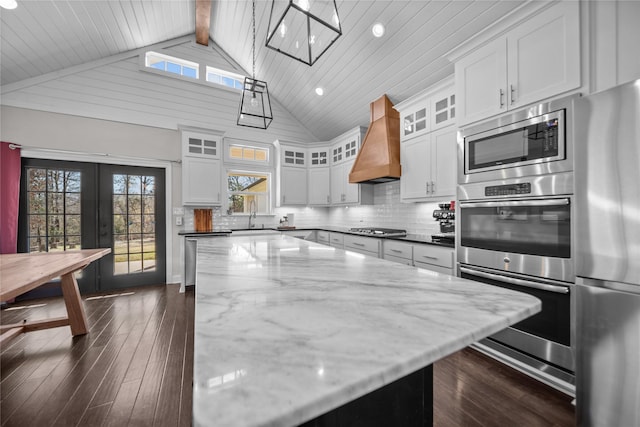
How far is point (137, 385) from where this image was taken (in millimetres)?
1880

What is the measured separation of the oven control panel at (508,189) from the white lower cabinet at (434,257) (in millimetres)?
666

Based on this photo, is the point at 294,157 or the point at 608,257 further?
the point at 294,157

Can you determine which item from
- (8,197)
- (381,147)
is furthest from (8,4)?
(381,147)

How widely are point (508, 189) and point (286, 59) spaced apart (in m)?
3.97

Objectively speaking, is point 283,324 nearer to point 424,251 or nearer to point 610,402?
point 610,402

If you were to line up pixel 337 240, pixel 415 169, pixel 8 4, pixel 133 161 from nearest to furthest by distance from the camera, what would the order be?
1. pixel 8 4
2. pixel 415 169
3. pixel 133 161
4. pixel 337 240

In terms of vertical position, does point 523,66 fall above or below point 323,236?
above

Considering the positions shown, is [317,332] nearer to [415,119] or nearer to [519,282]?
[519,282]

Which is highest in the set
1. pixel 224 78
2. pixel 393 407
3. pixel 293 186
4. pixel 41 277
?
pixel 224 78

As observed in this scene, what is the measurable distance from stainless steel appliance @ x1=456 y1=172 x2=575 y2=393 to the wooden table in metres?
3.00

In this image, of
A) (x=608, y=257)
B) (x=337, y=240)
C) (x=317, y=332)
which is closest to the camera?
(x=317, y=332)

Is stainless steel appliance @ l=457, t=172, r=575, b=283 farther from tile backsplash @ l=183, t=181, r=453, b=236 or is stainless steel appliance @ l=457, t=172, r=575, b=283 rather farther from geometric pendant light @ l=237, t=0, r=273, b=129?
geometric pendant light @ l=237, t=0, r=273, b=129

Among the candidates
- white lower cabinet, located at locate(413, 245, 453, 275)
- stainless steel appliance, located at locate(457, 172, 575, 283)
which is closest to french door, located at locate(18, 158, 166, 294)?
white lower cabinet, located at locate(413, 245, 453, 275)

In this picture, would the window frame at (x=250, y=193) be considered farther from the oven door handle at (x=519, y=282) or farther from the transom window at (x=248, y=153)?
the oven door handle at (x=519, y=282)
